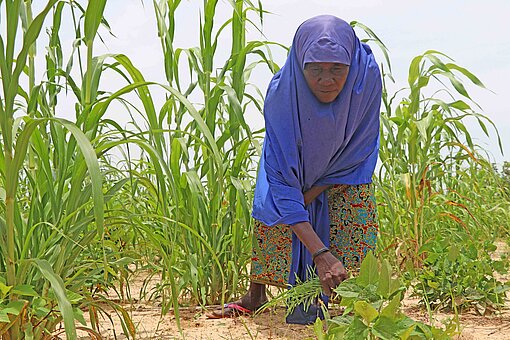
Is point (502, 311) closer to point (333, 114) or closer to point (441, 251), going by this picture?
point (441, 251)

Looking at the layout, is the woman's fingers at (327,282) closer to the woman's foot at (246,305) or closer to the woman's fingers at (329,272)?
the woman's fingers at (329,272)

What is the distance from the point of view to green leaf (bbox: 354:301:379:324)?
130 cm

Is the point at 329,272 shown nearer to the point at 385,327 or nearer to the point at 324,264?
the point at 324,264

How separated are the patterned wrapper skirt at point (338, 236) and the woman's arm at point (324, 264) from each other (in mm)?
271

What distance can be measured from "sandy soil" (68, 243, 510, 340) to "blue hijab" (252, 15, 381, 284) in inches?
10.4


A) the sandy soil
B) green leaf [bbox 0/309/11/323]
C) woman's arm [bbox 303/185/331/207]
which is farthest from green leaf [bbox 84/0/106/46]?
woman's arm [bbox 303/185/331/207]

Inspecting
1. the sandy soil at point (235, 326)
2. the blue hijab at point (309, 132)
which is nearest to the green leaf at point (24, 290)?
the sandy soil at point (235, 326)

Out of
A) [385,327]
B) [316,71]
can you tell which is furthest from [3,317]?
[316,71]

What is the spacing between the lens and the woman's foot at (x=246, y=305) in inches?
92.8

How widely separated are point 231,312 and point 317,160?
60 centimetres

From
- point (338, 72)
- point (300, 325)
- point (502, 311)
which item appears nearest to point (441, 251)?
point (502, 311)

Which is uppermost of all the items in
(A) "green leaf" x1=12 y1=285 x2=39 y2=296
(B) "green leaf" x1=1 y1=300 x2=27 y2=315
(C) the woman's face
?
(C) the woman's face

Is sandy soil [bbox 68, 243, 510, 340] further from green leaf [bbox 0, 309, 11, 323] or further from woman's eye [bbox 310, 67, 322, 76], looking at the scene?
woman's eye [bbox 310, 67, 322, 76]

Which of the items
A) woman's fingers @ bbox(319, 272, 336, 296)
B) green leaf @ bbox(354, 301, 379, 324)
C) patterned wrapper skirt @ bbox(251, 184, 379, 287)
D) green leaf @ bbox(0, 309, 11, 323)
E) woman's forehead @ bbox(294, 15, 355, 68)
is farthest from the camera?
patterned wrapper skirt @ bbox(251, 184, 379, 287)
